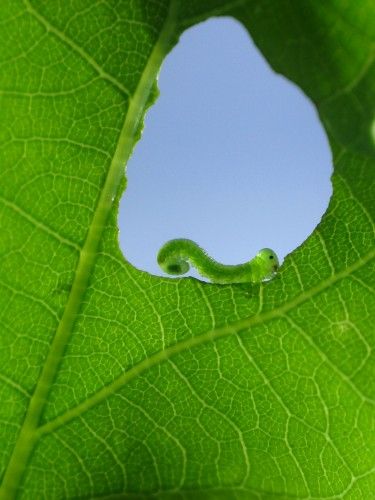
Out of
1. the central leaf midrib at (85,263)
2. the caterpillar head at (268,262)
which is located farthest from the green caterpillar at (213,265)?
the central leaf midrib at (85,263)

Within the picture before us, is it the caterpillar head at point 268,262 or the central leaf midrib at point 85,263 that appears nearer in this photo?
the central leaf midrib at point 85,263

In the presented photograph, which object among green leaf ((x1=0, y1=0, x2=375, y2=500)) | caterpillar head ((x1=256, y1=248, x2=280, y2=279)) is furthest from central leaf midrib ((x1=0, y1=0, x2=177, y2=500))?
caterpillar head ((x1=256, y1=248, x2=280, y2=279))

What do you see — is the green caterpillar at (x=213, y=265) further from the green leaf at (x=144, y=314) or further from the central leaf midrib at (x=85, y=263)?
the central leaf midrib at (x=85, y=263)

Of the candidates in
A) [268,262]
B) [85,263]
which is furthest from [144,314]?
[268,262]

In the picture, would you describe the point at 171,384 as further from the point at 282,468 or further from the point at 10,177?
the point at 10,177

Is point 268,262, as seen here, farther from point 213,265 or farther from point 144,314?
point 144,314

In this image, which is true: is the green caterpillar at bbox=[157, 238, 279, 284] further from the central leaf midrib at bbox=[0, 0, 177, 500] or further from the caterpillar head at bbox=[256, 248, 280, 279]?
the central leaf midrib at bbox=[0, 0, 177, 500]
